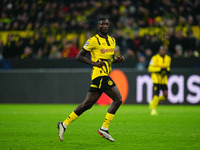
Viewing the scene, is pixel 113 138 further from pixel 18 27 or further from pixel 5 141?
pixel 18 27

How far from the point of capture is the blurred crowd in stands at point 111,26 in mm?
19656

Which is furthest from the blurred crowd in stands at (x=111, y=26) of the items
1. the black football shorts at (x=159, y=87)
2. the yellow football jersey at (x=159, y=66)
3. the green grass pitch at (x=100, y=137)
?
the green grass pitch at (x=100, y=137)

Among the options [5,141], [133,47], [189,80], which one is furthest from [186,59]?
[5,141]

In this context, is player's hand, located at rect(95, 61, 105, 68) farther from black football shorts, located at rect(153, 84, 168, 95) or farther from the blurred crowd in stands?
the blurred crowd in stands

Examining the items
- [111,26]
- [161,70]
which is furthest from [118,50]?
[161,70]

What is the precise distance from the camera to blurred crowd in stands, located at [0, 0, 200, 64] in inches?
774

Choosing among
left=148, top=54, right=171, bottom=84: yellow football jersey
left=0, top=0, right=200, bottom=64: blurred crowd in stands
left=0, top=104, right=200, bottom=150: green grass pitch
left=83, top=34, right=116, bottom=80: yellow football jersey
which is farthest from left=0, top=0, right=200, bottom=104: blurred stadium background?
left=83, top=34, right=116, bottom=80: yellow football jersey

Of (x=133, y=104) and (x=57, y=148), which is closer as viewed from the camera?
(x=57, y=148)

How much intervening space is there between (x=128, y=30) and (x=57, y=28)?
376 centimetres

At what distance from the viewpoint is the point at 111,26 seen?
21281 millimetres

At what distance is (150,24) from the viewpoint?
20.5 metres

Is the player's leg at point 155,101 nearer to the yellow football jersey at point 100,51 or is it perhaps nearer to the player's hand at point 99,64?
the yellow football jersey at point 100,51

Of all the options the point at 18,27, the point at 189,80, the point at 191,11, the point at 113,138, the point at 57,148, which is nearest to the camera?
the point at 57,148

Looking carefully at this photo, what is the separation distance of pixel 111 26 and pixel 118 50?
215 cm
